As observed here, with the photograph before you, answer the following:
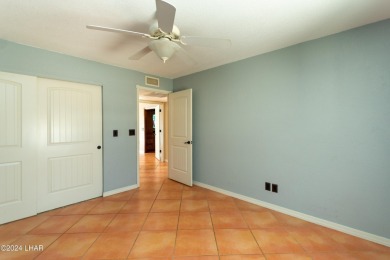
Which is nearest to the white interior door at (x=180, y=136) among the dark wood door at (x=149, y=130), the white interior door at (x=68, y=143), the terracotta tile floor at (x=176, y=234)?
the terracotta tile floor at (x=176, y=234)

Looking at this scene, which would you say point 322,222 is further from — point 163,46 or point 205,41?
point 163,46

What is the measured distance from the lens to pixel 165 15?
4.25 feet

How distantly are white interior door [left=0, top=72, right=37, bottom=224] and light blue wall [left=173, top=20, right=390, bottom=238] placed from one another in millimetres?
2784

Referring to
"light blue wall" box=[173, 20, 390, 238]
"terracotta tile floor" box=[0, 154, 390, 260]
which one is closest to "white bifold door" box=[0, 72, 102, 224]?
"terracotta tile floor" box=[0, 154, 390, 260]

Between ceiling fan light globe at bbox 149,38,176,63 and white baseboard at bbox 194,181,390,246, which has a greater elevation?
ceiling fan light globe at bbox 149,38,176,63

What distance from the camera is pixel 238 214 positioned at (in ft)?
8.15

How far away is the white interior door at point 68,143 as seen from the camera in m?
2.55

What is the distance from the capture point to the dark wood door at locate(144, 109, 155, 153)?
25.6 feet

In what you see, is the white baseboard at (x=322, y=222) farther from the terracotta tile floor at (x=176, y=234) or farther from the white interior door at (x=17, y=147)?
the white interior door at (x=17, y=147)

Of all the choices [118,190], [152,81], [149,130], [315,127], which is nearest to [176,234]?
[118,190]

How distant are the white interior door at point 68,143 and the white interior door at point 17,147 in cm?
11

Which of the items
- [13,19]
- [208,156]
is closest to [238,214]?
[208,156]

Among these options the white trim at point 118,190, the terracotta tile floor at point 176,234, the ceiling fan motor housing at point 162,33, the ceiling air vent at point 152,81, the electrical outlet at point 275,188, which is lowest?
the terracotta tile floor at point 176,234

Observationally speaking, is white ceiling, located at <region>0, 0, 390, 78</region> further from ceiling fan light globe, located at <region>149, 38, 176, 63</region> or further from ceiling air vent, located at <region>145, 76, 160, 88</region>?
ceiling air vent, located at <region>145, 76, 160, 88</region>
